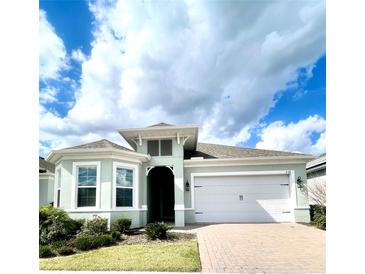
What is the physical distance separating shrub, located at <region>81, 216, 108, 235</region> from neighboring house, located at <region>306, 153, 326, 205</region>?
940 cm

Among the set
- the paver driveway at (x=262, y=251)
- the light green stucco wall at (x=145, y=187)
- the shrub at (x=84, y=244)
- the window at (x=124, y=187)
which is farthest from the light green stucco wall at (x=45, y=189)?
the paver driveway at (x=262, y=251)

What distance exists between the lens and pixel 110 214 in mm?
10492

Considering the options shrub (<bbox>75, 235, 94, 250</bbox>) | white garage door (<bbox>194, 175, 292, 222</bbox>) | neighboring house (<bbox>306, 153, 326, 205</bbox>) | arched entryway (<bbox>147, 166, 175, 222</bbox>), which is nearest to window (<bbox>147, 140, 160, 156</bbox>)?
white garage door (<bbox>194, 175, 292, 222</bbox>)

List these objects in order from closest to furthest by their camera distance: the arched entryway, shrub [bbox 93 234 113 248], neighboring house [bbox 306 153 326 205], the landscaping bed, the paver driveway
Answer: the paver driveway
the landscaping bed
shrub [bbox 93 234 113 248]
neighboring house [bbox 306 153 326 205]
the arched entryway

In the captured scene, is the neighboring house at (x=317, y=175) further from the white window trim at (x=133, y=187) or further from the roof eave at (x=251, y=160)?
the white window trim at (x=133, y=187)

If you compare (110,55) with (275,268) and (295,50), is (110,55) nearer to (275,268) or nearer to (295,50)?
(295,50)

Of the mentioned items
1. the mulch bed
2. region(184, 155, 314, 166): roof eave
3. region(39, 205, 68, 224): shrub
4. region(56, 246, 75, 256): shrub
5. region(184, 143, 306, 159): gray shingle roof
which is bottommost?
the mulch bed

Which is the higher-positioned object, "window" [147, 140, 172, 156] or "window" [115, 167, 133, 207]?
"window" [147, 140, 172, 156]

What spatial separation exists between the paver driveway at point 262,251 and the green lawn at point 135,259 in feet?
1.27

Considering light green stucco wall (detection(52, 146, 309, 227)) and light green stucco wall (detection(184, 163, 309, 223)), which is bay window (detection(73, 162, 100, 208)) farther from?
light green stucco wall (detection(184, 163, 309, 223))

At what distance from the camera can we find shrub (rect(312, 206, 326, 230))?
11.1m

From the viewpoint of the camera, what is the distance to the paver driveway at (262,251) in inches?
221
